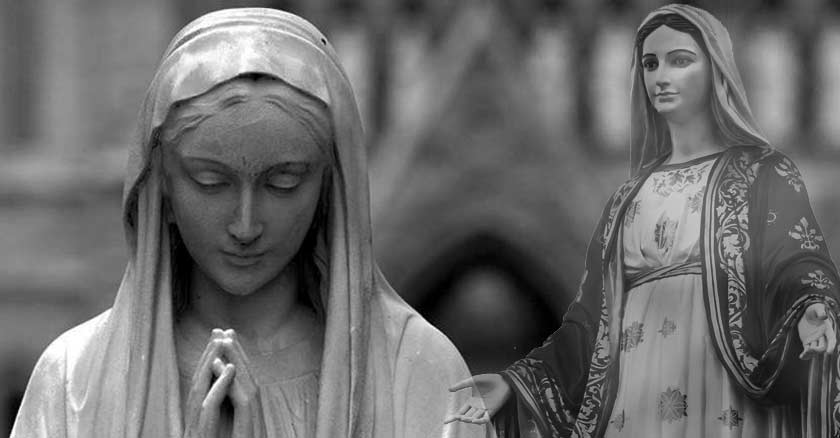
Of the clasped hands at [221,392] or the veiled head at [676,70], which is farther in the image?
the veiled head at [676,70]

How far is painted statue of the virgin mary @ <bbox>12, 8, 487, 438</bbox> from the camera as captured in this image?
33.0 ft

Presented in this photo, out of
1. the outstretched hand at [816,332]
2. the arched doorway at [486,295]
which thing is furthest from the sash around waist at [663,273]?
the arched doorway at [486,295]

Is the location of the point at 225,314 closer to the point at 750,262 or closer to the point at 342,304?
the point at 342,304

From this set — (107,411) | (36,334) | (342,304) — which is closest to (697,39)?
(342,304)

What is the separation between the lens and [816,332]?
33.0 ft

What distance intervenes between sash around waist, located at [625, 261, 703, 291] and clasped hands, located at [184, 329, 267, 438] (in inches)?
45.2

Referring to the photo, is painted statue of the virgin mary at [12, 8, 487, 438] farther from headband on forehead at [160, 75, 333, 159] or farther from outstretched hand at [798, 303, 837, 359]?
outstretched hand at [798, 303, 837, 359]

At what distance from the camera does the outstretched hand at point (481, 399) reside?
10273 millimetres

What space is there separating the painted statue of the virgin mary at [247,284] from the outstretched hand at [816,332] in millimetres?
985

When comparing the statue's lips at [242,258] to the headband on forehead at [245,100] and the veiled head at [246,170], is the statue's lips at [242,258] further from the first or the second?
the headband on forehead at [245,100]

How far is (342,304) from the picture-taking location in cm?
1023

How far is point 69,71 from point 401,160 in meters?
5.89

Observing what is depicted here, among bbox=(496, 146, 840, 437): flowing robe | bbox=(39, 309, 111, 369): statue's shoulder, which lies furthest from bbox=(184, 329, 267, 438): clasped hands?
Answer: bbox=(496, 146, 840, 437): flowing robe

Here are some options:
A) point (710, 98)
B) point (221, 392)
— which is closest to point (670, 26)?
point (710, 98)
